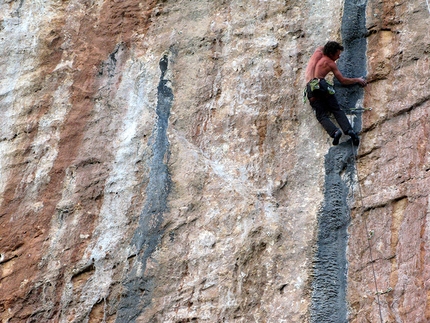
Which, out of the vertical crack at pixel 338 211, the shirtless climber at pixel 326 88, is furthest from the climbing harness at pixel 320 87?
the vertical crack at pixel 338 211

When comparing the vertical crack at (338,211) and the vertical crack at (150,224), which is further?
the vertical crack at (150,224)

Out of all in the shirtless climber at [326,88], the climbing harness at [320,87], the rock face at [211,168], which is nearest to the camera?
the rock face at [211,168]

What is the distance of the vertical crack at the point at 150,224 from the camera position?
8.04 meters

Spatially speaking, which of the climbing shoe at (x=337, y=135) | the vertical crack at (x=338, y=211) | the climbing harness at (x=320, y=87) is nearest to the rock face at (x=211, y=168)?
the vertical crack at (x=338, y=211)

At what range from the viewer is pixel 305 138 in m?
8.45

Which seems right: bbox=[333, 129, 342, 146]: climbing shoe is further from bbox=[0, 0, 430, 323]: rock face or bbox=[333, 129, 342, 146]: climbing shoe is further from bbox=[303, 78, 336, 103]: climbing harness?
bbox=[303, 78, 336, 103]: climbing harness

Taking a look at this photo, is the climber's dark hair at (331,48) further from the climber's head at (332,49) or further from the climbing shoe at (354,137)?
the climbing shoe at (354,137)

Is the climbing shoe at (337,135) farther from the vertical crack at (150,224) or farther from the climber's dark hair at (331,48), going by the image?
the vertical crack at (150,224)

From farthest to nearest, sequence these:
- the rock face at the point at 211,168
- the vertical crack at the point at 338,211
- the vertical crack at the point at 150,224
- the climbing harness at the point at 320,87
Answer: the climbing harness at the point at 320,87 → the vertical crack at the point at 150,224 → the rock face at the point at 211,168 → the vertical crack at the point at 338,211

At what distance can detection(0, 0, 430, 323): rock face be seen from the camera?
759 centimetres

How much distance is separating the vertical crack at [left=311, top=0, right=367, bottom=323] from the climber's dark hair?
0.37 metres

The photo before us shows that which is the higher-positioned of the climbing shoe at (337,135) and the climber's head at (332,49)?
the climber's head at (332,49)

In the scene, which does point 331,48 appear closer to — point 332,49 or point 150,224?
point 332,49

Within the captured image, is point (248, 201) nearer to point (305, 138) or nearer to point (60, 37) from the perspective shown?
point (305, 138)
